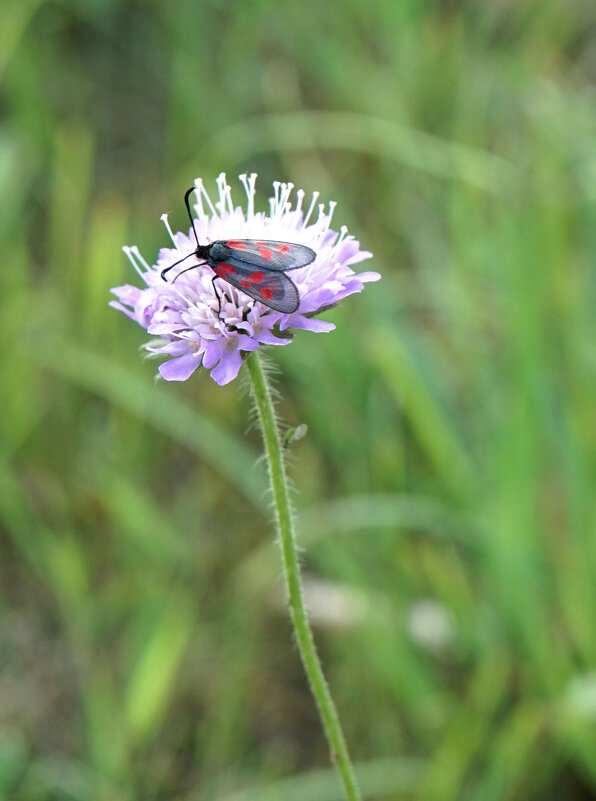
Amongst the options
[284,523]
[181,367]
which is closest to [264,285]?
[181,367]

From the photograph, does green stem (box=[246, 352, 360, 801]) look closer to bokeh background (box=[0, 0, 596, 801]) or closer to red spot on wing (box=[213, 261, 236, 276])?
red spot on wing (box=[213, 261, 236, 276])

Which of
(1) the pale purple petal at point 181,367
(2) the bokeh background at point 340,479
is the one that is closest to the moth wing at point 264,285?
(1) the pale purple petal at point 181,367

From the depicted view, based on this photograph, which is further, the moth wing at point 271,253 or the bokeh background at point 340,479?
the bokeh background at point 340,479

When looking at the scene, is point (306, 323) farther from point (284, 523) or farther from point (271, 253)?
point (284, 523)

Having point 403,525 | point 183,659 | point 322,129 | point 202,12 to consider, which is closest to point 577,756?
point 403,525

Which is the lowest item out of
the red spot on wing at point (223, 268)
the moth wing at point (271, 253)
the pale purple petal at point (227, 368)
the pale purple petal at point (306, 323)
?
the pale purple petal at point (227, 368)

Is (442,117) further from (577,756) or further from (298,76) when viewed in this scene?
(577,756)

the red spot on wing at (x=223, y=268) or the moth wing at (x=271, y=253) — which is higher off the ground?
the moth wing at (x=271, y=253)

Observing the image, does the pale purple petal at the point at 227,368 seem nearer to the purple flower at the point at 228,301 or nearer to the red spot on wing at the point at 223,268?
the purple flower at the point at 228,301
